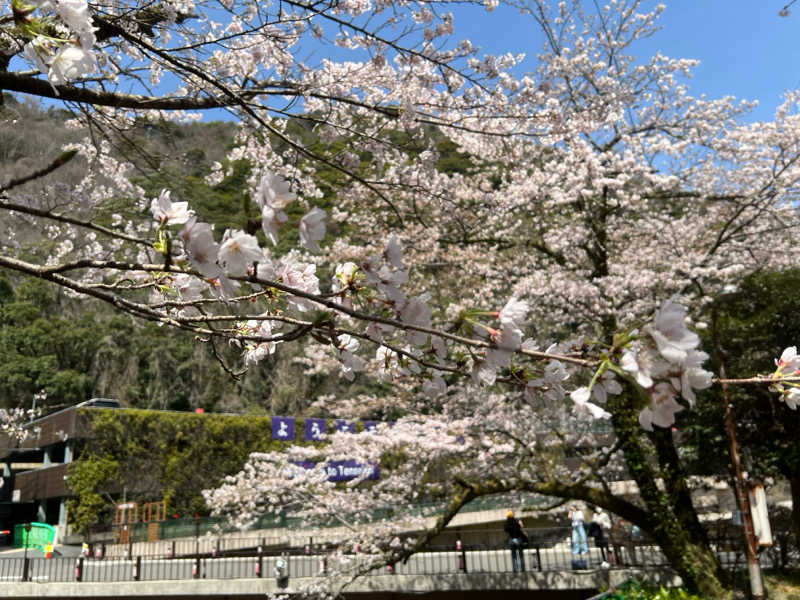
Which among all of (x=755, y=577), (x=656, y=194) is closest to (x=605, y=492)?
(x=755, y=577)

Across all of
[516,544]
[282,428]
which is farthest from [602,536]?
[282,428]

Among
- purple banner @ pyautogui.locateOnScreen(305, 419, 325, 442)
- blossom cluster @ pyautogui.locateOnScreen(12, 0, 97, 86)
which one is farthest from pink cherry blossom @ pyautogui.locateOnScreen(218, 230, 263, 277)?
purple banner @ pyautogui.locateOnScreen(305, 419, 325, 442)

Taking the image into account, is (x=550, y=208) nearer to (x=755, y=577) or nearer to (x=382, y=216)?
(x=382, y=216)

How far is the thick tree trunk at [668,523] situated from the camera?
6.95 metres

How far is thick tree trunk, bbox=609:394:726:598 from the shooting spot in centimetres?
695

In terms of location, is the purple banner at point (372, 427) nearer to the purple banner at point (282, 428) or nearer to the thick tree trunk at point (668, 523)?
the purple banner at point (282, 428)

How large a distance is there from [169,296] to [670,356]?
1.67 meters

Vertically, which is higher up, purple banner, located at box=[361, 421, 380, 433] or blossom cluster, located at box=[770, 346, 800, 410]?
purple banner, located at box=[361, 421, 380, 433]

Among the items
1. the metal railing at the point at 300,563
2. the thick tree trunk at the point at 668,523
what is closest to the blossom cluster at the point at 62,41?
the thick tree trunk at the point at 668,523

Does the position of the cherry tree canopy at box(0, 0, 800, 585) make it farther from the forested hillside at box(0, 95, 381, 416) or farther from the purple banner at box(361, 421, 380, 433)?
the forested hillside at box(0, 95, 381, 416)

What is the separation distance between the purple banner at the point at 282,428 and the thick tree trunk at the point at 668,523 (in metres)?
17.8

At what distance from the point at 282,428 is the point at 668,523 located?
1845cm

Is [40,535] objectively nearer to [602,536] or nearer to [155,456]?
[155,456]

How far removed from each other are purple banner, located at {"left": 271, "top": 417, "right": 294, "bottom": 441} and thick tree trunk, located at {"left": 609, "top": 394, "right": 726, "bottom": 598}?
17770 millimetres
